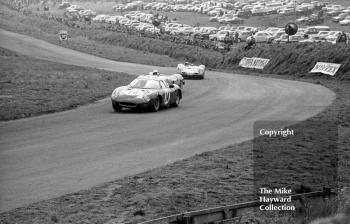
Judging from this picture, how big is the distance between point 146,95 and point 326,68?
76.5ft

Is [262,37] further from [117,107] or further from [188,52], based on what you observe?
[117,107]

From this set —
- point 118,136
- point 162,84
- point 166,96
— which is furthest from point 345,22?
point 118,136

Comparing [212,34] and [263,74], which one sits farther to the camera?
[212,34]

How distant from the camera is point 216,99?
100 ft

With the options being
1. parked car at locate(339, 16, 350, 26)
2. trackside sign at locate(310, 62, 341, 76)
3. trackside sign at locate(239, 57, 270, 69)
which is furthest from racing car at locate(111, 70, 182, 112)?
parked car at locate(339, 16, 350, 26)

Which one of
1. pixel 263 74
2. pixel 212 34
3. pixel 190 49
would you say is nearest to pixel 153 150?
pixel 263 74

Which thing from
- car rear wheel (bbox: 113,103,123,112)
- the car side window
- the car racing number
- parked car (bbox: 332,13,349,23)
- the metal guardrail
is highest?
parked car (bbox: 332,13,349,23)

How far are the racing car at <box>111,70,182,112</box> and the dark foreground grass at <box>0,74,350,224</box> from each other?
27.2ft

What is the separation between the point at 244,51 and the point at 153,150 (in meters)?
39.3

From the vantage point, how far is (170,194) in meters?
12.0

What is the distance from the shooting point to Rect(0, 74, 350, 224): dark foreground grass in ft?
34.2

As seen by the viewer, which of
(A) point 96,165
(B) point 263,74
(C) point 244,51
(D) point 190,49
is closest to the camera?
(A) point 96,165

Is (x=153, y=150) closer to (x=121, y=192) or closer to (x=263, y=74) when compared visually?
(x=121, y=192)

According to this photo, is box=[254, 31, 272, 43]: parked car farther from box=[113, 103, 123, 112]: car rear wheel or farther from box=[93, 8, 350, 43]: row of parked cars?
box=[113, 103, 123, 112]: car rear wheel
